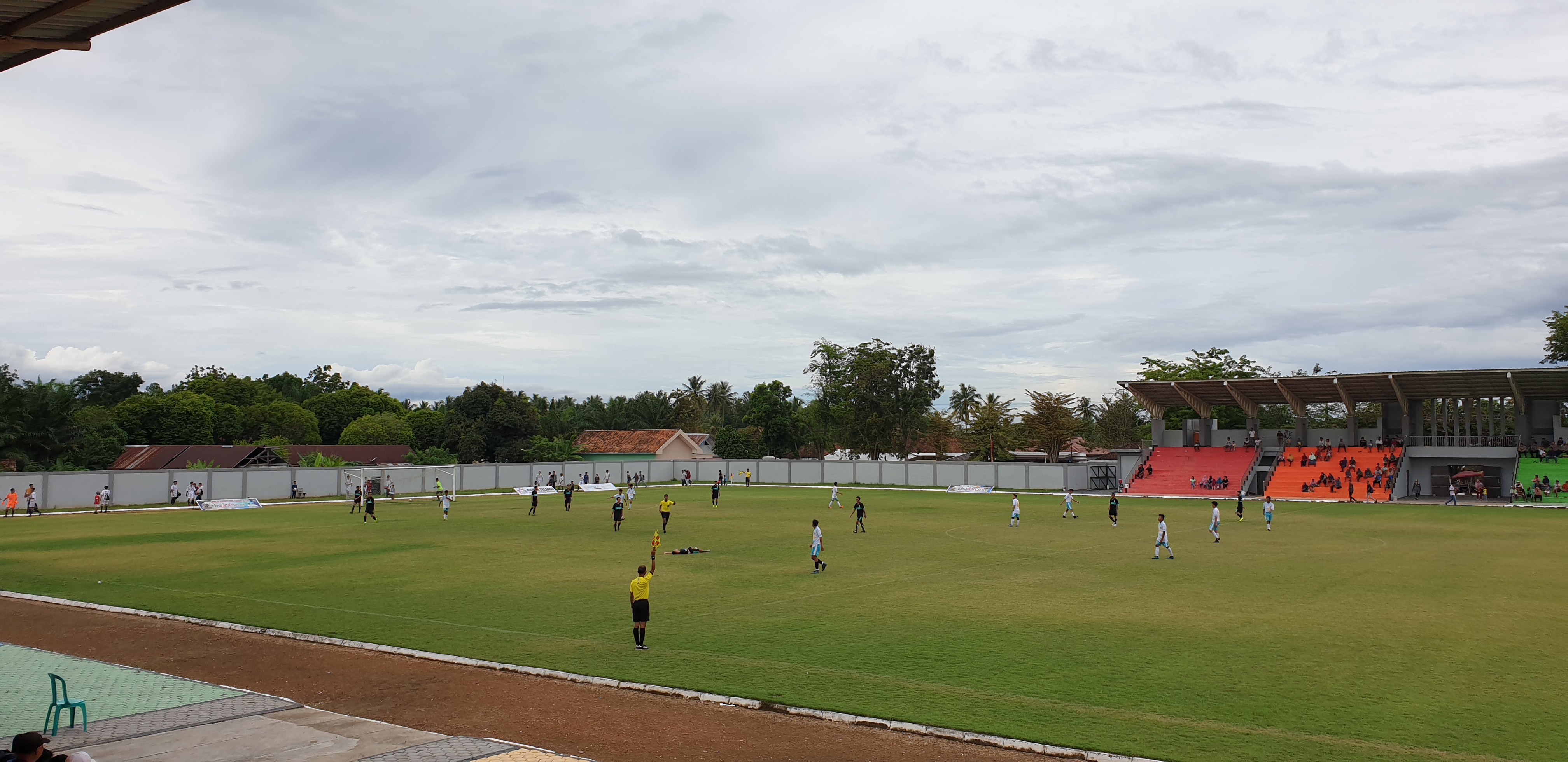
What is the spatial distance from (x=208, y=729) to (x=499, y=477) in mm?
63129

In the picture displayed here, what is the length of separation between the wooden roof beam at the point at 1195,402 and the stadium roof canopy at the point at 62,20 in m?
72.9

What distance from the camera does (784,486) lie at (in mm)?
82188

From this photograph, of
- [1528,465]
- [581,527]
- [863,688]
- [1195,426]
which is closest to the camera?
[863,688]

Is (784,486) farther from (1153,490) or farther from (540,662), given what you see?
(540,662)

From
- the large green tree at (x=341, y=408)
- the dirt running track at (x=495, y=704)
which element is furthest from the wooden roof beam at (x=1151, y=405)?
the large green tree at (x=341, y=408)

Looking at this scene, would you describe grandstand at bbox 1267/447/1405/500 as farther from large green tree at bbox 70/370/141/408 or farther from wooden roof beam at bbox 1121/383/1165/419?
large green tree at bbox 70/370/141/408

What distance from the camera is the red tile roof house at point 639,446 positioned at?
354 ft

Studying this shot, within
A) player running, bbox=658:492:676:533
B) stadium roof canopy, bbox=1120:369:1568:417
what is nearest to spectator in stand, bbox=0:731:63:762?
player running, bbox=658:492:676:533

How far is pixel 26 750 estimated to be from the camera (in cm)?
768

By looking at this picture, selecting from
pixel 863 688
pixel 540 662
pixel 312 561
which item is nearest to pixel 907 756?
pixel 863 688

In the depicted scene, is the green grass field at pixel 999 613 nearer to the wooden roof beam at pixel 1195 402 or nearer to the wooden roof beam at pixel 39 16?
the wooden roof beam at pixel 39 16

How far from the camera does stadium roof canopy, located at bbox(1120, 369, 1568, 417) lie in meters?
62.1

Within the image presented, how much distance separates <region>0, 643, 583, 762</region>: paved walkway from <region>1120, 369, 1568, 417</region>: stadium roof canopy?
69402 millimetres

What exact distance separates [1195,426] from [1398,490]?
721 inches
